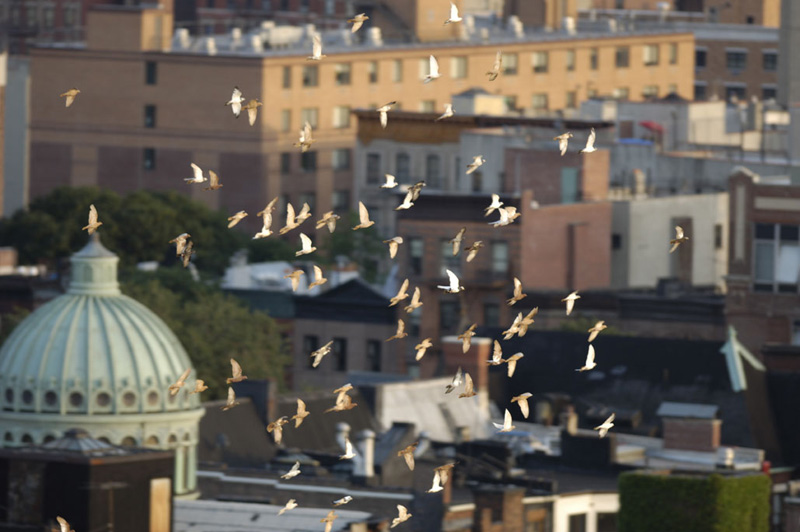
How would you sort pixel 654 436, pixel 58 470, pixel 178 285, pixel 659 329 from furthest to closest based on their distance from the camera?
pixel 178 285, pixel 659 329, pixel 654 436, pixel 58 470

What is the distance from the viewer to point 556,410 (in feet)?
299

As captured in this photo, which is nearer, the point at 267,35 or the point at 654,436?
the point at 654,436

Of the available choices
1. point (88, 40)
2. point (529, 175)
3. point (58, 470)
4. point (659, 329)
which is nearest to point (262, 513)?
point (58, 470)

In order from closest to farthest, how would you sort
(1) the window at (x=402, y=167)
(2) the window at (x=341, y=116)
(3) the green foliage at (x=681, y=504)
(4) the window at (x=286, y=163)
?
1. (3) the green foliage at (x=681, y=504)
2. (1) the window at (x=402, y=167)
3. (4) the window at (x=286, y=163)
4. (2) the window at (x=341, y=116)

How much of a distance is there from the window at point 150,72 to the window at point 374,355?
61.8m

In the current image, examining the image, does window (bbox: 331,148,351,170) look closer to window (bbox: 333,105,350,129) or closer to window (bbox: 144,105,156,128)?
window (bbox: 333,105,350,129)

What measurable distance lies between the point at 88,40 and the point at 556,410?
338ft

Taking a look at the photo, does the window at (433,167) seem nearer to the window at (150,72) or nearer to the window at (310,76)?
the window at (150,72)

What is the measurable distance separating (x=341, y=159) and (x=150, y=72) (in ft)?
41.4

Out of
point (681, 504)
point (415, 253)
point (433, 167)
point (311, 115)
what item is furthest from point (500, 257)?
point (311, 115)

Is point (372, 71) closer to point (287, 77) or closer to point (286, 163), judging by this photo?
point (287, 77)

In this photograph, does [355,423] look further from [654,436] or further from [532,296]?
[532,296]

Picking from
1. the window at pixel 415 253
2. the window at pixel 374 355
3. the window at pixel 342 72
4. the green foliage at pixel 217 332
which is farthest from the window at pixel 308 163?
the window at pixel 415 253

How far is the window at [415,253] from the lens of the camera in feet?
402
